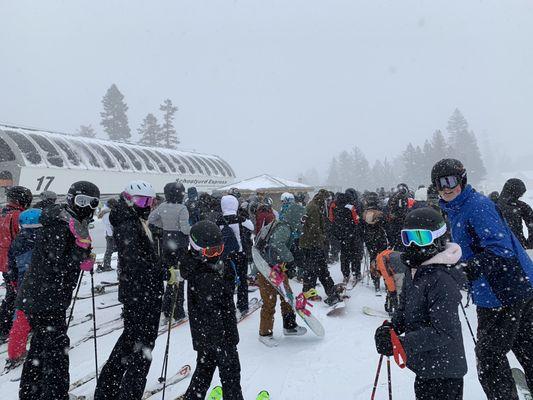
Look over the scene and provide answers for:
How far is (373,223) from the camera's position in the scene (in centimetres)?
756

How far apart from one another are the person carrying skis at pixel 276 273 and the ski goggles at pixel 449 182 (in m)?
2.65

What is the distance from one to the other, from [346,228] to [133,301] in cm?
555

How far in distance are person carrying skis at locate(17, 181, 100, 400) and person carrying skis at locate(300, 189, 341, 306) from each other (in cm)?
436

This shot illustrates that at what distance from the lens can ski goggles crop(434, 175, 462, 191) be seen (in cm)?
300

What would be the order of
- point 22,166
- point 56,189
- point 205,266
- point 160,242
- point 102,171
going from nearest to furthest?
1. point 205,266
2. point 160,242
3. point 22,166
4. point 56,189
5. point 102,171

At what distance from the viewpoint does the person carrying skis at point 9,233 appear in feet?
16.8

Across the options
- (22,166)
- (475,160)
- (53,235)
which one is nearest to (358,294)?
(53,235)

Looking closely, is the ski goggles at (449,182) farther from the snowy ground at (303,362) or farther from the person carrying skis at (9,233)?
the person carrying skis at (9,233)

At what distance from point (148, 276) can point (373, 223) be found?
17.4 feet

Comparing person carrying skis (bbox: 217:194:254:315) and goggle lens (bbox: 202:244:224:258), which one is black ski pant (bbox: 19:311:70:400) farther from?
person carrying skis (bbox: 217:194:254:315)

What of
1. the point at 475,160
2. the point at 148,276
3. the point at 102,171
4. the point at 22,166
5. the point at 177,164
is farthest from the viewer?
the point at 475,160

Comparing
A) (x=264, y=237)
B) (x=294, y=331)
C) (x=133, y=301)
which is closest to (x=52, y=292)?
(x=133, y=301)

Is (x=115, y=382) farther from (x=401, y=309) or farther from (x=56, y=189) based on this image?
(x=56, y=189)

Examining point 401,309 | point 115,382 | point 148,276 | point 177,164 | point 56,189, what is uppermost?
point 177,164
